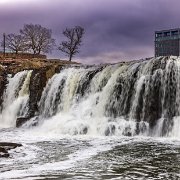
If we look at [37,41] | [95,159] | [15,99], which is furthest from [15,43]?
[95,159]

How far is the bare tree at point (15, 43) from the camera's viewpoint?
83.7 meters

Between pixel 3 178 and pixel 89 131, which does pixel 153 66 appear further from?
pixel 3 178

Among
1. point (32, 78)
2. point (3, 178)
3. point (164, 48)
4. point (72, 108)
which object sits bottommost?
point (3, 178)

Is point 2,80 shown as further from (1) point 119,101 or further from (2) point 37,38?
(2) point 37,38

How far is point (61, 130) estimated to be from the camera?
29.7m

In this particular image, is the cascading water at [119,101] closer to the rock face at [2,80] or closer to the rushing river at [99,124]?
the rushing river at [99,124]

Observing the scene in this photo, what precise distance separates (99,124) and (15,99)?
45.2ft

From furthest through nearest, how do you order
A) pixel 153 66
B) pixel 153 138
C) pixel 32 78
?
pixel 32 78 < pixel 153 66 < pixel 153 138

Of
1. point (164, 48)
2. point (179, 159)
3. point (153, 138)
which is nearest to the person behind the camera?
point (179, 159)

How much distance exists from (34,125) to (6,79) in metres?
12.0

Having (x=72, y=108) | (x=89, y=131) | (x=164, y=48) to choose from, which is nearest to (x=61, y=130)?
(x=89, y=131)

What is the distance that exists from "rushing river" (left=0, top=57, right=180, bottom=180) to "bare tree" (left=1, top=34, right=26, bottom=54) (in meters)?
39.9

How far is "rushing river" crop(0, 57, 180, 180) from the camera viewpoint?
15555mm

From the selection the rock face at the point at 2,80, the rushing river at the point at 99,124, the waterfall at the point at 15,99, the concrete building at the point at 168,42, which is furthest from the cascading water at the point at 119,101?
the concrete building at the point at 168,42
